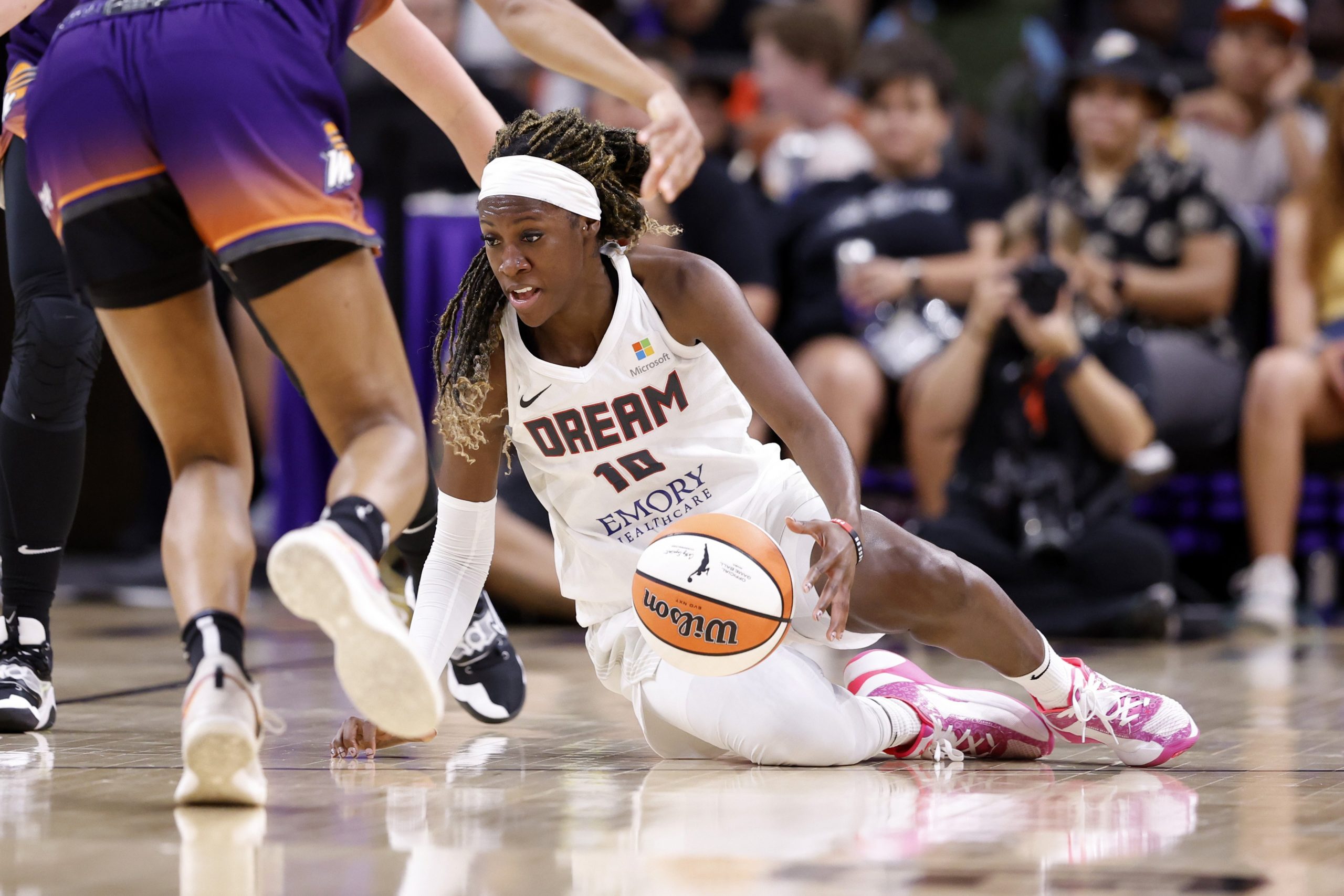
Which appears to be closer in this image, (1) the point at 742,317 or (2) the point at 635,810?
(2) the point at 635,810

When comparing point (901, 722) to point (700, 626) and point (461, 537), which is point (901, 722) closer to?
point (700, 626)

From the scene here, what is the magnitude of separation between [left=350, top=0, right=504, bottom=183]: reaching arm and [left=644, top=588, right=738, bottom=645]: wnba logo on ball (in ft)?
3.39

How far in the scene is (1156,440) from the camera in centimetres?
581

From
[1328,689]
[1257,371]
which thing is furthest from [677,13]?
[1328,689]

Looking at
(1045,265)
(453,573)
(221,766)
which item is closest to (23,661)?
(453,573)

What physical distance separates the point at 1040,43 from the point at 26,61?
5.47 meters

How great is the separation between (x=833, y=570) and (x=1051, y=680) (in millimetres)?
620

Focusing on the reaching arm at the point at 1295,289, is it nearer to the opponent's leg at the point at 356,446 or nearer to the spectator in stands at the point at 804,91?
the spectator in stands at the point at 804,91

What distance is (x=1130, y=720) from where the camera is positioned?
9.92 feet

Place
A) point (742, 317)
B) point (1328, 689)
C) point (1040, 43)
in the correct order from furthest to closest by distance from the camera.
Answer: point (1040, 43), point (1328, 689), point (742, 317)

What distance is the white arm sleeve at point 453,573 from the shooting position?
9.65 feet

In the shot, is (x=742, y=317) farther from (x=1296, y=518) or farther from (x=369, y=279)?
(x=1296, y=518)

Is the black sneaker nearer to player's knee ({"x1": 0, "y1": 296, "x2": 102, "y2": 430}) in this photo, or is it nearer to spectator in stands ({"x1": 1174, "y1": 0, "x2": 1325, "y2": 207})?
player's knee ({"x1": 0, "y1": 296, "x2": 102, "y2": 430})

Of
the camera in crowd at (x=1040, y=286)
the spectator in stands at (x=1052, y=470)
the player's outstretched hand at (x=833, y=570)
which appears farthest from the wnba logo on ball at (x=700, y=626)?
the camera in crowd at (x=1040, y=286)
